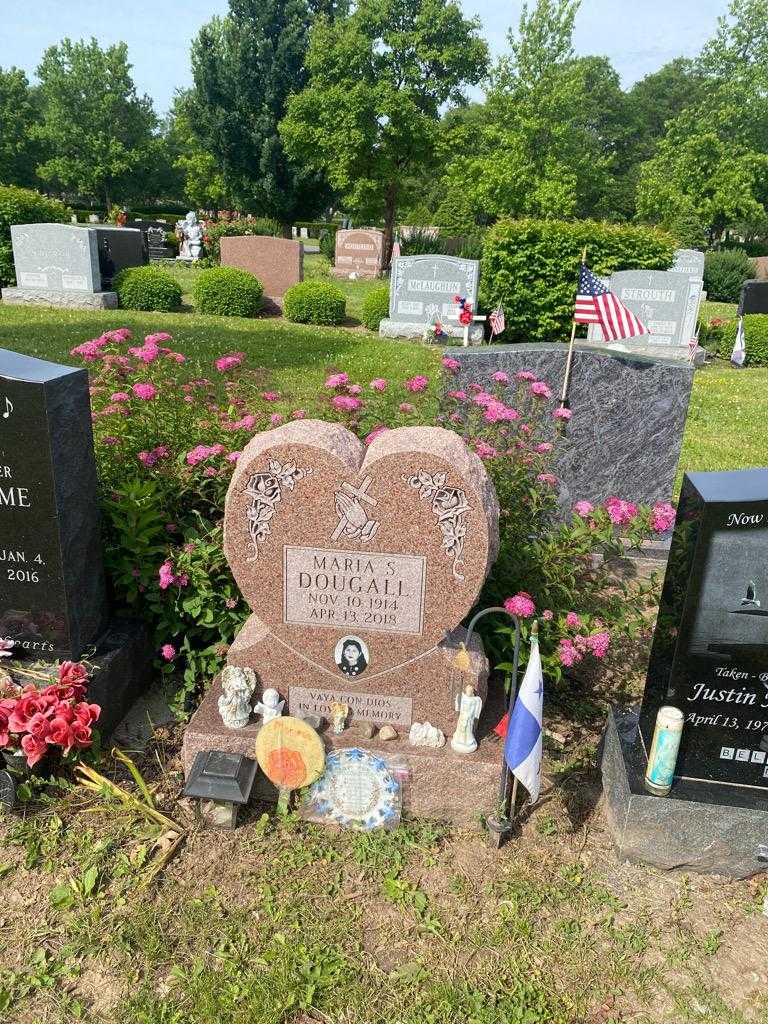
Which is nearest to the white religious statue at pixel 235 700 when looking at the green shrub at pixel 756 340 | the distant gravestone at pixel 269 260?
the green shrub at pixel 756 340

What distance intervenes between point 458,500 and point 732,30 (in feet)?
148

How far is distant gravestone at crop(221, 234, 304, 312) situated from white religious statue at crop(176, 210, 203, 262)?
8102 mm

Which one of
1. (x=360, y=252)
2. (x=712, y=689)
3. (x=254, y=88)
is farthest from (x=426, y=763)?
(x=254, y=88)

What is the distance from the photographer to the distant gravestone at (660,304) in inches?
535

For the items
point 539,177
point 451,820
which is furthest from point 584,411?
point 539,177

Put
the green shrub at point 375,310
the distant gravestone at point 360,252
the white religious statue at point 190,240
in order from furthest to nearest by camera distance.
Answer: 1. the distant gravestone at point 360,252
2. the white religious statue at point 190,240
3. the green shrub at point 375,310

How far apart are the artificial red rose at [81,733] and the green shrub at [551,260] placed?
13.7 m

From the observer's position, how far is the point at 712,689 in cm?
314

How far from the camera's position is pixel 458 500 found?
322 centimetres

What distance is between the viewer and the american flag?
20.5ft

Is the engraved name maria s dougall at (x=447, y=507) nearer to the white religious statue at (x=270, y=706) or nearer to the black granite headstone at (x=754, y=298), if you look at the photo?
the white religious statue at (x=270, y=706)

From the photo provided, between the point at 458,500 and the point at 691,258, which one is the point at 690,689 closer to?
the point at 458,500

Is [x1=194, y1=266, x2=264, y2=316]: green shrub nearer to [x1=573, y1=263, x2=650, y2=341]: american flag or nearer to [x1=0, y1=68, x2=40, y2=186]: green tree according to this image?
[x1=573, y1=263, x2=650, y2=341]: american flag

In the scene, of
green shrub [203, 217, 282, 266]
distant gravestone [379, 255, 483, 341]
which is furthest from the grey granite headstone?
green shrub [203, 217, 282, 266]
